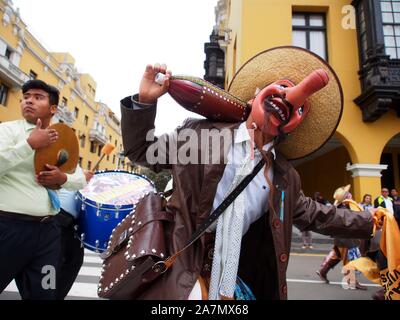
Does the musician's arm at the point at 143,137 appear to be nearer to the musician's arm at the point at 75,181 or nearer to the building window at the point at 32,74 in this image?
the musician's arm at the point at 75,181

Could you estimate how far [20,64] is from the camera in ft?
66.9

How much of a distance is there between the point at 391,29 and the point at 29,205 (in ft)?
38.5

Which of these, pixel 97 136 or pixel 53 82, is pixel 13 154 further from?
pixel 97 136

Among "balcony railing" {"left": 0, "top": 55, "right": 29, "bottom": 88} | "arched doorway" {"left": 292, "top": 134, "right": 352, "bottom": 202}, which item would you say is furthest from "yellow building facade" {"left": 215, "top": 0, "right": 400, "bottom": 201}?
"balcony railing" {"left": 0, "top": 55, "right": 29, "bottom": 88}

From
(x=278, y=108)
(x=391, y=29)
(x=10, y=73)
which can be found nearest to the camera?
(x=278, y=108)

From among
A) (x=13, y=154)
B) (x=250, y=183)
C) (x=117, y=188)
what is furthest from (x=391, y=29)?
(x=13, y=154)

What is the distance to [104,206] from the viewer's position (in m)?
2.68

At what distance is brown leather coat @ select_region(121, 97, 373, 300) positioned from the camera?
1.19 metres

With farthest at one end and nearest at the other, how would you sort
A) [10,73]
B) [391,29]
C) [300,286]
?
[10,73]
[391,29]
[300,286]

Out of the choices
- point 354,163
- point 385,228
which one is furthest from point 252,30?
point 385,228

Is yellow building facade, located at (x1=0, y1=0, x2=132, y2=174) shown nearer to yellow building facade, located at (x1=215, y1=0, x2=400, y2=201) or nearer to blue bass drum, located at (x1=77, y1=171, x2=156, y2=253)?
blue bass drum, located at (x1=77, y1=171, x2=156, y2=253)

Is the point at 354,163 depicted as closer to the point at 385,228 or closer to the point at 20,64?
the point at 385,228

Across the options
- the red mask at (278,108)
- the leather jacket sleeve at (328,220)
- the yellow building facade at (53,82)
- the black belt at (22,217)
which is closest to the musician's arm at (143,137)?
the red mask at (278,108)

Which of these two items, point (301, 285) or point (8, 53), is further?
point (8, 53)
